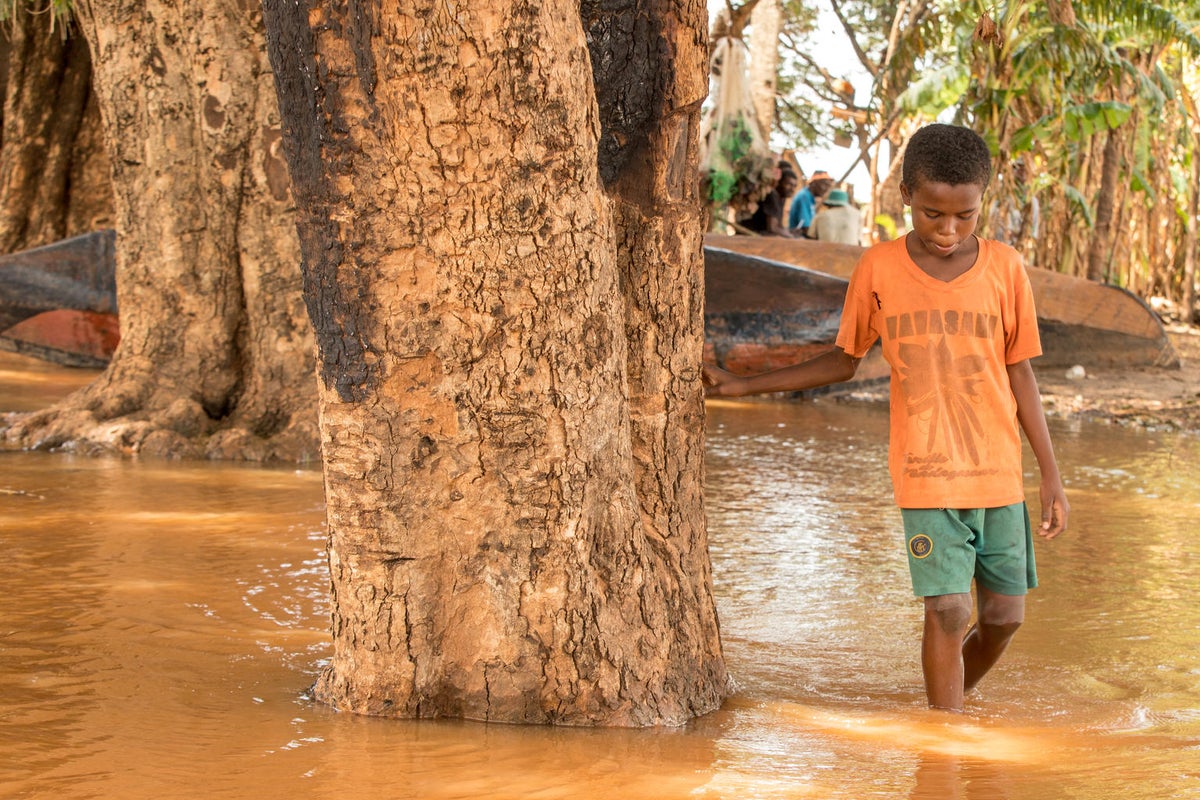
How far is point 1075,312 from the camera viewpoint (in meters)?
11.7

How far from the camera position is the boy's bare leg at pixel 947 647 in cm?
300

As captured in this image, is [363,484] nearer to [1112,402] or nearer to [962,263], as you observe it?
[962,263]

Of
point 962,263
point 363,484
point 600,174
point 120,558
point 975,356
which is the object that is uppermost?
point 600,174

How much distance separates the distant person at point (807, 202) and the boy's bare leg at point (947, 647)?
43.2 ft

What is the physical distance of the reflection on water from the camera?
2393 millimetres

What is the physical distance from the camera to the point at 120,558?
4328 millimetres

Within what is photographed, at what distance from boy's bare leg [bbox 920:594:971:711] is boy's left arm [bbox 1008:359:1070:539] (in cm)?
29

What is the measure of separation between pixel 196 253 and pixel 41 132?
6.69 metres

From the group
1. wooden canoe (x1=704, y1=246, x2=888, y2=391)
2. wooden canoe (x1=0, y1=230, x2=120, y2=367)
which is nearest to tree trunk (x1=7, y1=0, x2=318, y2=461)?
wooden canoe (x1=0, y1=230, x2=120, y2=367)

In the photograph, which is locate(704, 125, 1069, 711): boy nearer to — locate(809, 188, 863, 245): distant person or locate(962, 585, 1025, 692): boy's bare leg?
locate(962, 585, 1025, 692): boy's bare leg

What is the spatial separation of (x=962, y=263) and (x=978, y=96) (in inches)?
414

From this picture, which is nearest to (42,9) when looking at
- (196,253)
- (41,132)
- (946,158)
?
(41,132)

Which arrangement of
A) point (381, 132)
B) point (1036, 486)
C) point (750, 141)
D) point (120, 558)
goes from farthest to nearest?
point (750, 141), point (1036, 486), point (120, 558), point (381, 132)

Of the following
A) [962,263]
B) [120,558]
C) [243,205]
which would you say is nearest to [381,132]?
[962,263]
